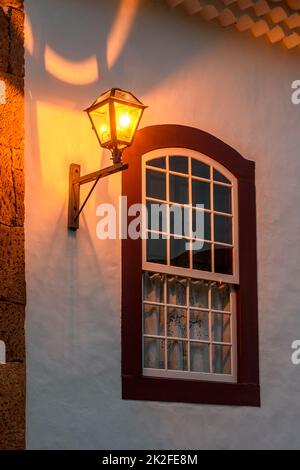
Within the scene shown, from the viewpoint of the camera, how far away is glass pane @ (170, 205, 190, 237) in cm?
775

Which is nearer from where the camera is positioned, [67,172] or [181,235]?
[67,172]

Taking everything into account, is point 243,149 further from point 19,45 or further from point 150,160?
point 19,45

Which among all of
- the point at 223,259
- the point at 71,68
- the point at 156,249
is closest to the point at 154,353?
the point at 156,249

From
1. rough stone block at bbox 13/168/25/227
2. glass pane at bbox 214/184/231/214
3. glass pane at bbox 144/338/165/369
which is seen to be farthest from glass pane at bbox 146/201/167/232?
rough stone block at bbox 13/168/25/227

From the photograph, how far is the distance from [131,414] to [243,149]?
96.2 inches

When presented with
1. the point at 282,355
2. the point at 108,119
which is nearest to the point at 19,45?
the point at 108,119

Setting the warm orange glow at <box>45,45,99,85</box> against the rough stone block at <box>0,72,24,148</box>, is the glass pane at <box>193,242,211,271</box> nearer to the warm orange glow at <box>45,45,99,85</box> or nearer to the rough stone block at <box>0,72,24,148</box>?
the warm orange glow at <box>45,45,99,85</box>

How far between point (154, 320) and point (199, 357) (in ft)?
1.69

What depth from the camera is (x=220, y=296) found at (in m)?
8.02

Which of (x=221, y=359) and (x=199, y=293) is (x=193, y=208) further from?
(x=221, y=359)

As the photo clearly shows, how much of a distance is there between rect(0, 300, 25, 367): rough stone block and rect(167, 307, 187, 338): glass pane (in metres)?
1.38

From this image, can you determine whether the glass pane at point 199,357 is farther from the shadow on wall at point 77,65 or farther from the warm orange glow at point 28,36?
the warm orange glow at point 28,36
